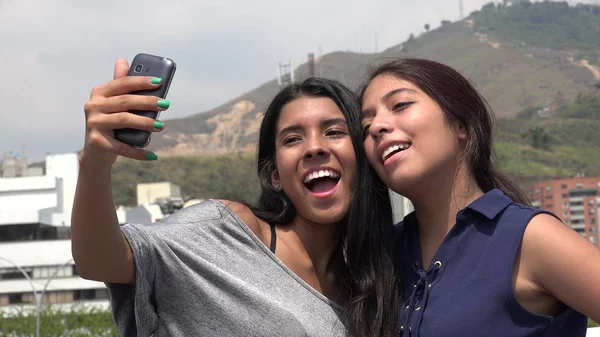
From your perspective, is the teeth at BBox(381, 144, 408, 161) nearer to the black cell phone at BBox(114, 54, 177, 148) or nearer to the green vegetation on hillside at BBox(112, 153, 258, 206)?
the black cell phone at BBox(114, 54, 177, 148)

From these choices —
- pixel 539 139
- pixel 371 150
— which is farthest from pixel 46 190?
pixel 371 150

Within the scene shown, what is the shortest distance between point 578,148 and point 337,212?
10765cm

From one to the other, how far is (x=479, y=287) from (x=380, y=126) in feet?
2.31

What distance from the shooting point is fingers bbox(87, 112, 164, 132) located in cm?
265

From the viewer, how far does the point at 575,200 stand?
86938mm

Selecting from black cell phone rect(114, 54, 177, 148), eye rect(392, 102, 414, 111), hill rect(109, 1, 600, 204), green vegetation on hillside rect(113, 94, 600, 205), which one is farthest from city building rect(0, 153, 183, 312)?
black cell phone rect(114, 54, 177, 148)

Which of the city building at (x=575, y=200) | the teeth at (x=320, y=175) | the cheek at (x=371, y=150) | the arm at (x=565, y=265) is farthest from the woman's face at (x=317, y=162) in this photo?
the city building at (x=575, y=200)

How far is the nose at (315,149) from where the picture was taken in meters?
3.74

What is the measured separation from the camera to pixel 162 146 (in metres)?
166

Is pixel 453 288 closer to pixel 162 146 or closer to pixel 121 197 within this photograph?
pixel 121 197

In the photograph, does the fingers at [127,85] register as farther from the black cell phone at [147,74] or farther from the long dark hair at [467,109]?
the long dark hair at [467,109]

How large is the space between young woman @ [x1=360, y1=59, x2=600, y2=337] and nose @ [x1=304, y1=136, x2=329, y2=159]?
18 cm

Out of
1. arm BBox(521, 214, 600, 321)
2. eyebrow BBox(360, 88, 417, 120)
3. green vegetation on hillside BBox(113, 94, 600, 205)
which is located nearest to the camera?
arm BBox(521, 214, 600, 321)

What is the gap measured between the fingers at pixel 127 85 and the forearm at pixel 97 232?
0.24 metres
